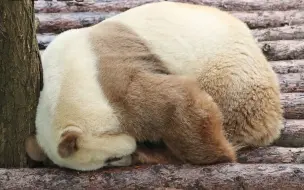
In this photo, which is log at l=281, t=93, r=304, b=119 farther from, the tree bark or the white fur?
the white fur

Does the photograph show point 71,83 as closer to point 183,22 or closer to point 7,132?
point 7,132

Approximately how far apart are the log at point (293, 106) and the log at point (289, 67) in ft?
1.41

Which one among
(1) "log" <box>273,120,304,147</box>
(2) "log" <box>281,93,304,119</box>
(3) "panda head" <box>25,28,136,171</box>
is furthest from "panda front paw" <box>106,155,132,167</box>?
(2) "log" <box>281,93,304,119</box>

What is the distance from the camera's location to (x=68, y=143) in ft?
10.0

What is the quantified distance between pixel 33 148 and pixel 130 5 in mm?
2328

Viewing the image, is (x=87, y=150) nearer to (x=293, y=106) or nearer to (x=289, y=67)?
(x=293, y=106)

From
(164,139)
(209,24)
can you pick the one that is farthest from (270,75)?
(164,139)

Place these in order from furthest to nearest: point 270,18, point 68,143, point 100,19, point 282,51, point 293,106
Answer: point 270,18 < point 100,19 < point 282,51 < point 293,106 < point 68,143

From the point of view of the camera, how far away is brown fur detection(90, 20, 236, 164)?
123 inches

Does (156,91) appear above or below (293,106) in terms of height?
above

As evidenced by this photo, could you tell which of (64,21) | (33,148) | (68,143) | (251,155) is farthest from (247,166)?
(64,21)

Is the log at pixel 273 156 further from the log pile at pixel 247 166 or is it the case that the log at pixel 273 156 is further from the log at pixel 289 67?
the log at pixel 289 67

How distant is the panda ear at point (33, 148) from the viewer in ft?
10.8

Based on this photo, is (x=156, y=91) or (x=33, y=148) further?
(x=33, y=148)
